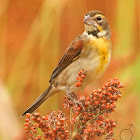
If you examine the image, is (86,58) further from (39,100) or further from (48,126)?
(48,126)

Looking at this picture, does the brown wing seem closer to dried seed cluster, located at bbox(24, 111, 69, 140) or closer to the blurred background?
the blurred background

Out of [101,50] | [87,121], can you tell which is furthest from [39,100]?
[87,121]

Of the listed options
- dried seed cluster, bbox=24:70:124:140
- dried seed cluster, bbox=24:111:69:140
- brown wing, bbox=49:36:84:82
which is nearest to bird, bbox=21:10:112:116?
brown wing, bbox=49:36:84:82

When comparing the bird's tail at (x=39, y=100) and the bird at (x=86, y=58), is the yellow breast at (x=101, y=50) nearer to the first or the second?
the bird at (x=86, y=58)

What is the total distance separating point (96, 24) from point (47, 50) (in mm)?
447

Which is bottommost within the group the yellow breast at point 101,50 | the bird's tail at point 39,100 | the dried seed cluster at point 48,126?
the dried seed cluster at point 48,126

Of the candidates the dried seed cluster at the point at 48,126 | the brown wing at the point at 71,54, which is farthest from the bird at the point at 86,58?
the dried seed cluster at the point at 48,126

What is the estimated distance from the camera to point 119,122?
274 centimetres

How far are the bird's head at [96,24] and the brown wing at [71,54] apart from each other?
4.2 inches

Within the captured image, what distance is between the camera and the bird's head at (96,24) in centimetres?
276

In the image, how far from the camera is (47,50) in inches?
120

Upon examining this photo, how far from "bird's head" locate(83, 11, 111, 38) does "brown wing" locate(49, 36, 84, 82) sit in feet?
0.35

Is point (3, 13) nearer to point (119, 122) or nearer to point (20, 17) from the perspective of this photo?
point (20, 17)

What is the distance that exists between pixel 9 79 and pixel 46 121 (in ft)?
3.54
